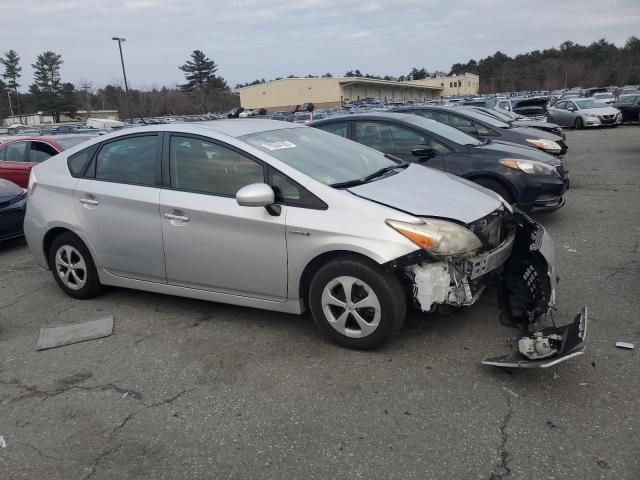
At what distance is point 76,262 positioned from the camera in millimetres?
4836

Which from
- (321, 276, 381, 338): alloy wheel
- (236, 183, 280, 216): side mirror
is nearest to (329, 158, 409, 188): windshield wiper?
(236, 183, 280, 216): side mirror

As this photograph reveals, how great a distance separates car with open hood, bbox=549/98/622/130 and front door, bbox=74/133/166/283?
79.0ft

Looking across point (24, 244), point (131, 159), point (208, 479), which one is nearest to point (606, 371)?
point (208, 479)

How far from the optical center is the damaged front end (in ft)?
10.0

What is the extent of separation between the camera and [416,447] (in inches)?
104

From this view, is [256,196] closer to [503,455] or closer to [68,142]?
[503,455]

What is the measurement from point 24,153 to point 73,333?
7.23 m

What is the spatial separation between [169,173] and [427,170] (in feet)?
7.26

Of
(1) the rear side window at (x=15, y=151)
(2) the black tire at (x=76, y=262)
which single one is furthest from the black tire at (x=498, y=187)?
(1) the rear side window at (x=15, y=151)

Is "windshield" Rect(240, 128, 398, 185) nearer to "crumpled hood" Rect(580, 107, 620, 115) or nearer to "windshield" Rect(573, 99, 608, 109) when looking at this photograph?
"crumpled hood" Rect(580, 107, 620, 115)

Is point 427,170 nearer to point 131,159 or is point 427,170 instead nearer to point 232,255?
point 232,255

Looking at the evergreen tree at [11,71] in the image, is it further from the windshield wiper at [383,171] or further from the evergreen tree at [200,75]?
the windshield wiper at [383,171]

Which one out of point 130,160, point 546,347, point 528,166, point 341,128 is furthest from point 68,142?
point 546,347

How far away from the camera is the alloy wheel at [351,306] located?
346cm
